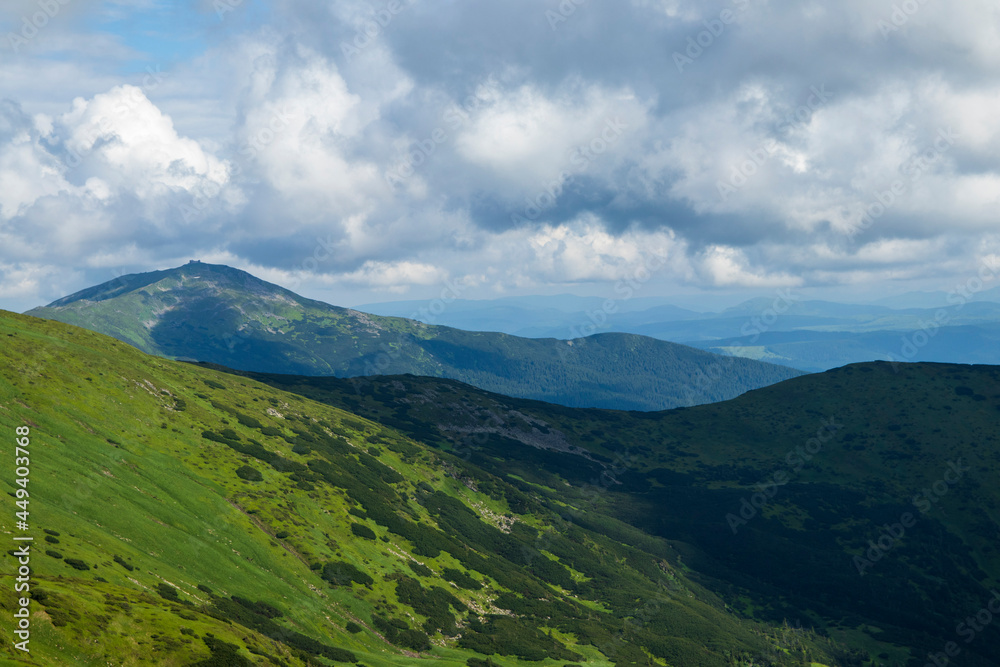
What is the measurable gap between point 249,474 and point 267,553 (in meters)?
26.0

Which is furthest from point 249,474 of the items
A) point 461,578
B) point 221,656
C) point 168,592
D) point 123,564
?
point 221,656

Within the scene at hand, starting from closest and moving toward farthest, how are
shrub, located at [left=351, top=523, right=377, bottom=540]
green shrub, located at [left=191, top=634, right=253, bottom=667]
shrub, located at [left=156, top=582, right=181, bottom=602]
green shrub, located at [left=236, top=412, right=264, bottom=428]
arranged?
green shrub, located at [left=191, top=634, right=253, bottom=667] < shrub, located at [left=156, top=582, right=181, bottom=602] < shrub, located at [left=351, top=523, right=377, bottom=540] < green shrub, located at [left=236, top=412, right=264, bottom=428]

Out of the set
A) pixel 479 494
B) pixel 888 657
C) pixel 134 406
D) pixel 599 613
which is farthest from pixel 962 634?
pixel 134 406

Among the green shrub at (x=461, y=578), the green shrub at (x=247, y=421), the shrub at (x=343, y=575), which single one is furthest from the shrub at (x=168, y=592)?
the green shrub at (x=247, y=421)

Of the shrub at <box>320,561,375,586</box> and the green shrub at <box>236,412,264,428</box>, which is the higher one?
the green shrub at <box>236,412,264,428</box>

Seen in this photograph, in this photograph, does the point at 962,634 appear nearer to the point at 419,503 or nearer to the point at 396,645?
the point at 419,503

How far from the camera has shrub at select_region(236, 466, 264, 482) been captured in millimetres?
116731

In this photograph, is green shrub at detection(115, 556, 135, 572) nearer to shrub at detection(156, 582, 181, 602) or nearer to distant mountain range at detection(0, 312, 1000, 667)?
distant mountain range at detection(0, 312, 1000, 667)

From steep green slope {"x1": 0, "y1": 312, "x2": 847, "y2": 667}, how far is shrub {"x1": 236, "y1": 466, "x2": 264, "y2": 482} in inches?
16.6

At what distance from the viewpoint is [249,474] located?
118 m

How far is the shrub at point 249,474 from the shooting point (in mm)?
116731

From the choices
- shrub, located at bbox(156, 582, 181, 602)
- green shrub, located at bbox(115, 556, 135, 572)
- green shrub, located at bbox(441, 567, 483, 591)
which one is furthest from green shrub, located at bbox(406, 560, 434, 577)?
green shrub, located at bbox(115, 556, 135, 572)

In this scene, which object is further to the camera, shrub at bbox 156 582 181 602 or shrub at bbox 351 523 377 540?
shrub at bbox 351 523 377 540

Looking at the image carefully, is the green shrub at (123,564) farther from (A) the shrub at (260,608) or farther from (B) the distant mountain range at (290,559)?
(A) the shrub at (260,608)
